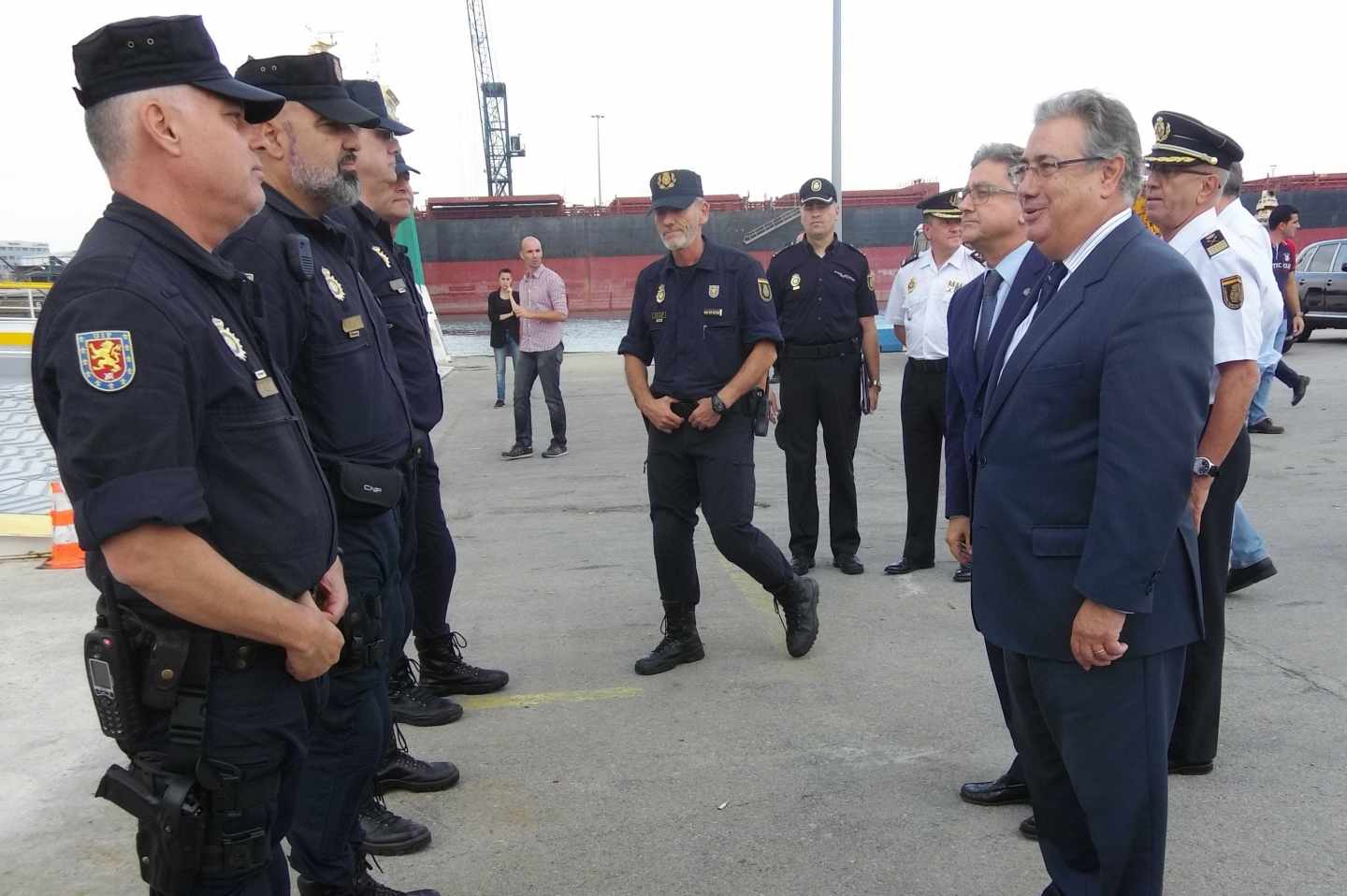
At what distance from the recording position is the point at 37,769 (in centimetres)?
Answer: 343

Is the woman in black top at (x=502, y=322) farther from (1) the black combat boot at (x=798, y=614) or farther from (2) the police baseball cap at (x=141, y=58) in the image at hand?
(2) the police baseball cap at (x=141, y=58)

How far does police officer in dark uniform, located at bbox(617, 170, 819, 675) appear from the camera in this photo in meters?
4.20

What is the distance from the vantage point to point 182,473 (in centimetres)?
161

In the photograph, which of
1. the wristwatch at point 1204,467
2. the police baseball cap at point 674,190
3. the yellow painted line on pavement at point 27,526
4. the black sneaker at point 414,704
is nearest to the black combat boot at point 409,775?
the black sneaker at point 414,704

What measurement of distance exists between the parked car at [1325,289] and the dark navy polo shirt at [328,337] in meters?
17.9

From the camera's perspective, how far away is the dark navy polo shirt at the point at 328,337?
2.50m

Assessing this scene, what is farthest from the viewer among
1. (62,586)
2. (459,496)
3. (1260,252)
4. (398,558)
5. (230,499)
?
(459,496)

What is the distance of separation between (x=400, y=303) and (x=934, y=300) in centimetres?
309

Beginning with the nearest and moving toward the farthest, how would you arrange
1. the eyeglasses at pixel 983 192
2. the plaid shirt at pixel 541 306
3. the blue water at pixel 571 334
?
the eyeglasses at pixel 983 192, the plaid shirt at pixel 541 306, the blue water at pixel 571 334

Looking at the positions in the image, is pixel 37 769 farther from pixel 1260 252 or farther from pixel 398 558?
pixel 1260 252

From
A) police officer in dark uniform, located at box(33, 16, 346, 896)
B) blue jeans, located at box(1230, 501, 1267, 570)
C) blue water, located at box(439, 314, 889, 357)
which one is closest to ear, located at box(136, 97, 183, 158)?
police officer in dark uniform, located at box(33, 16, 346, 896)

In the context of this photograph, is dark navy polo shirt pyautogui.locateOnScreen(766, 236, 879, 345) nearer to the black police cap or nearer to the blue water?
the black police cap

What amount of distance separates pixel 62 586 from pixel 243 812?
4.30 m

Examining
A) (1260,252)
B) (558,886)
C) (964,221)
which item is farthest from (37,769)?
(1260,252)
